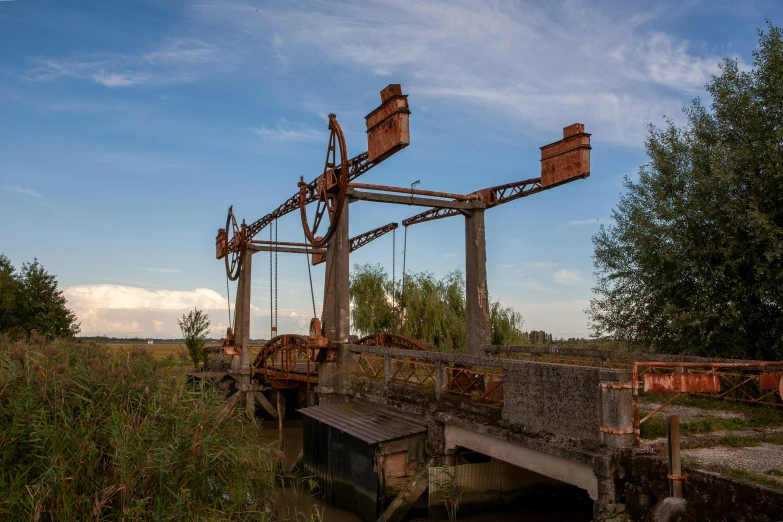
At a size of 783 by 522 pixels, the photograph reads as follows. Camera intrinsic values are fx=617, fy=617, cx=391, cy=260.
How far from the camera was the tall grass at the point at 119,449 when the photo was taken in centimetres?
718

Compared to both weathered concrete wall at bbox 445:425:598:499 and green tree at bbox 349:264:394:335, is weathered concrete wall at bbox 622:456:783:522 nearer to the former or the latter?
weathered concrete wall at bbox 445:425:598:499

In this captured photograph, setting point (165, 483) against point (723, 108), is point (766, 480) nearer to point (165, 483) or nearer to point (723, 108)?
point (165, 483)

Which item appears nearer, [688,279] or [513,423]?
[513,423]

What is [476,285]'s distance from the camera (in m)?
14.9

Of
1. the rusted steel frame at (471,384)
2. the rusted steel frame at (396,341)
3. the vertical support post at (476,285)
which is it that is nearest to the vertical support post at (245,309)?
the rusted steel frame at (396,341)

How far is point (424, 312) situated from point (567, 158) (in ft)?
51.7

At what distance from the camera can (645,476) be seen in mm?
6406

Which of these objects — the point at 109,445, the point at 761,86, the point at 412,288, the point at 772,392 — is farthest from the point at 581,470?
the point at 412,288

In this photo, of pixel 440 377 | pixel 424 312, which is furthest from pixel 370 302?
pixel 440 377

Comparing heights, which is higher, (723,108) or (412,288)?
(723,108)

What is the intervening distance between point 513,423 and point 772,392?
4.20m

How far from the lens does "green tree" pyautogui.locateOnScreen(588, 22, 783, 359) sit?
13500 millimetres

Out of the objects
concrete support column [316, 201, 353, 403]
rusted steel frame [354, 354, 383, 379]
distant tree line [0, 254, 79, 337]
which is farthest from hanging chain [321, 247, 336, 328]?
distant tree line [0, 254, 79, 337]

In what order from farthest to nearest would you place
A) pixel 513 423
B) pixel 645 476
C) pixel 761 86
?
pixel 761 86 < pixel 513 423 < pixel 645 476
